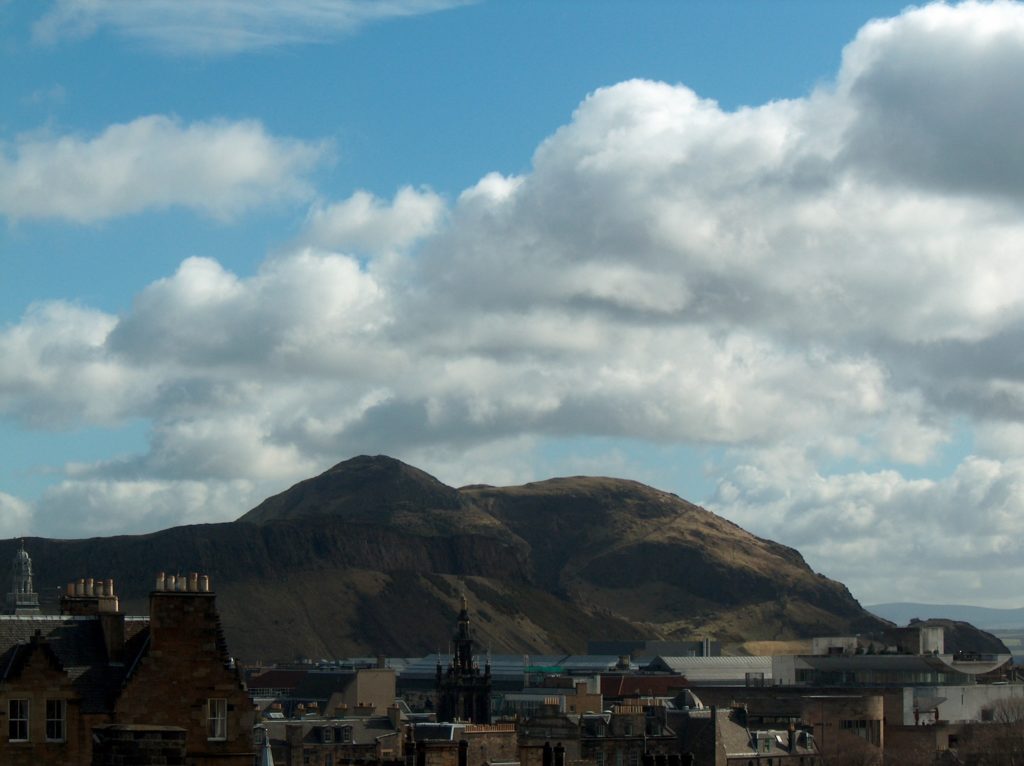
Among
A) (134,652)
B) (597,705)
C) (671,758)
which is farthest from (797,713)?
(134,652)

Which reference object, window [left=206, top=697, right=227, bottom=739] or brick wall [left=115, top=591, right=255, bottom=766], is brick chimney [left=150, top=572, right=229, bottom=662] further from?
window [left=206, top=697, right=227, bottom=739]

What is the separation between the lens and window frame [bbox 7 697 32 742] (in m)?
37.8

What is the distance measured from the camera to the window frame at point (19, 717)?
37.8 metres

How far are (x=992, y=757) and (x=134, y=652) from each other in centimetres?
9298

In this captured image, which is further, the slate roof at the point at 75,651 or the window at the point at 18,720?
the slate roof at the point at 75,651

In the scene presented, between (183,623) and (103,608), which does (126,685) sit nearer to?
(183,623)

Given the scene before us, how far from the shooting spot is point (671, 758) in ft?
165

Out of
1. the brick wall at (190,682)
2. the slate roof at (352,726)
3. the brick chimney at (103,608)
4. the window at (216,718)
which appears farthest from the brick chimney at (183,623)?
the slate roof at (352,726)

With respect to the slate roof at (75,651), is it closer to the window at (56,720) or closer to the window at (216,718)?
the window at (56,720)

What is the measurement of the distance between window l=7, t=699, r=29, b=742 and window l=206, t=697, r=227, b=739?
11.3 ft

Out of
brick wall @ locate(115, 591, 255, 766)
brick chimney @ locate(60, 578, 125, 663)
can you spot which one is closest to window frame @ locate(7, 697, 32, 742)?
brick wall @ locate(115, 591, 255, 766)

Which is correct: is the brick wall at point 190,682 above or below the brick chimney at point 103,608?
below

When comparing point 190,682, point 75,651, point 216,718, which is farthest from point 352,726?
point 190,682

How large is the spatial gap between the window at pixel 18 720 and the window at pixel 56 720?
417 millimetres
